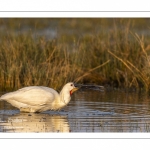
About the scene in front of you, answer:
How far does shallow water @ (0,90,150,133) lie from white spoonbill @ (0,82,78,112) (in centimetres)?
13

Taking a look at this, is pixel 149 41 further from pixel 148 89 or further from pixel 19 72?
pixel 19 72

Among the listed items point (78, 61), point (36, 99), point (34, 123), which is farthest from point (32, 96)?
point (78, 61)

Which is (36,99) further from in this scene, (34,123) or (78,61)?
(78,61)

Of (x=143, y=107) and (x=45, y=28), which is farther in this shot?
(x=45, y=28)

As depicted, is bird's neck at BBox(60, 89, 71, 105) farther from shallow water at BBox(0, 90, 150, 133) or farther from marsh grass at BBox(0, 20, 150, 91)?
marsh grass at BBox(0, 20, 150, 91)

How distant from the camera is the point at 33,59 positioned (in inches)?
587

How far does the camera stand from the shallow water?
34.0 feet

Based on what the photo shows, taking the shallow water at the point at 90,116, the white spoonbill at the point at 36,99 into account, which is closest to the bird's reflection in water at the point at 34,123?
the shallow water at the point at 90,116

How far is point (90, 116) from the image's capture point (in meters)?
11.5

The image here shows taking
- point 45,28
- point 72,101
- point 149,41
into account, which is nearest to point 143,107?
point 72,101

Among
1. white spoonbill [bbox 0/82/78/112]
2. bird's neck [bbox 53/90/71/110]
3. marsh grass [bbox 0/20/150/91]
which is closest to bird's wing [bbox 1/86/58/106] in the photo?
white spoonbill [bbox 0/82/78/112]

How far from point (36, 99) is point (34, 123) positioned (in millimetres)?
1145

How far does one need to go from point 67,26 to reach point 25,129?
12294 mm

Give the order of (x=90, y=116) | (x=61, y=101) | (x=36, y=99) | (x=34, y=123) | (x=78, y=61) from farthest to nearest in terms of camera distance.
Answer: (x=78, y=61), (x=61, y=101), (x=36, y=99), (x=90, y=116), (x=34, y=123)
